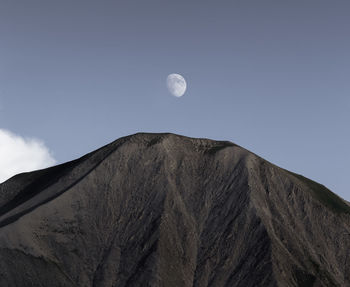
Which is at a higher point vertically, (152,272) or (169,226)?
(169,226)

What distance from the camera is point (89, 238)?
242 ft

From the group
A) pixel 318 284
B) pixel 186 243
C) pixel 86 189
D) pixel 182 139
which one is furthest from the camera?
pixel 182 139

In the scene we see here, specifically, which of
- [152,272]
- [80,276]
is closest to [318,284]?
[152,272]

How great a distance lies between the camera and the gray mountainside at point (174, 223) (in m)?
68.1

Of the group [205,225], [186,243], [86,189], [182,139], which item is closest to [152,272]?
[186,243]

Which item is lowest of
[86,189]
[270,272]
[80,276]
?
[80,276]

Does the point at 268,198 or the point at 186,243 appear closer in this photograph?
the point at 186,243

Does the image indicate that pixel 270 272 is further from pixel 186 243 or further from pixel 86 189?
pixel 86 189

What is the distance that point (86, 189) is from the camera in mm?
79562

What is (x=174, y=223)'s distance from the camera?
7450 centimetres

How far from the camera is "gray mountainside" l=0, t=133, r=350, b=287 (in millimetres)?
68125

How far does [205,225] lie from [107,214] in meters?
14.7

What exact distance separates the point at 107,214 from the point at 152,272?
45.4 feet

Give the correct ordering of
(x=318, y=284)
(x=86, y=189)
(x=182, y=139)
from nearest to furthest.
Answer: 1. (x=318, y=284)
2. (x=86, y=189)
3. (x=182, y=139)
